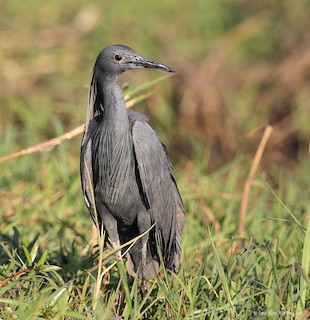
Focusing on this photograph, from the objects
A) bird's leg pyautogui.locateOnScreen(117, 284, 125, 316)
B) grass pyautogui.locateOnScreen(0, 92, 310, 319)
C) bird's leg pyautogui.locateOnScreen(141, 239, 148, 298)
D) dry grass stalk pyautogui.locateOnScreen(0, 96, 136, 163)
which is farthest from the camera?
dry grass stalk pyautogui.locateOnScreen(0, 96, 136, 163)

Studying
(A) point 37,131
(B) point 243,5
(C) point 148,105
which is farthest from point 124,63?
(B) point 243,5

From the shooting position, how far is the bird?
392 centimetres

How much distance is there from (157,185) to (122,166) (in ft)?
0.72

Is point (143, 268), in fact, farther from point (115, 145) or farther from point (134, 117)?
point (134, 117)

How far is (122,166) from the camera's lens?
155 inches

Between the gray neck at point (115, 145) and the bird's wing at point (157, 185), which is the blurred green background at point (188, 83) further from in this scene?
the gray neck at point (115, 145)

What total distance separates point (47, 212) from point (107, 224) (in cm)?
128

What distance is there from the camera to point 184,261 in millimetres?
4555

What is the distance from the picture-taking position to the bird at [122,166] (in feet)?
12.9

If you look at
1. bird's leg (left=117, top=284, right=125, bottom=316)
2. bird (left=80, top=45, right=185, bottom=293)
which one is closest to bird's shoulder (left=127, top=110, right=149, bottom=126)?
bird (left=80, top=45, right=185, bottom=293)

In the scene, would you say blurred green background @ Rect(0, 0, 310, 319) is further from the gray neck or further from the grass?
the gray neck

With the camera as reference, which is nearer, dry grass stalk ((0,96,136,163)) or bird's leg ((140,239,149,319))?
bird's leg ((140,239,149,319))

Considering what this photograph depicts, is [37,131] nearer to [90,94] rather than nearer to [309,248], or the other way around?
[90,94]

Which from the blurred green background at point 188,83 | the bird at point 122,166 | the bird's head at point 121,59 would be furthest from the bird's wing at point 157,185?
the blurred green background at point 188,83
